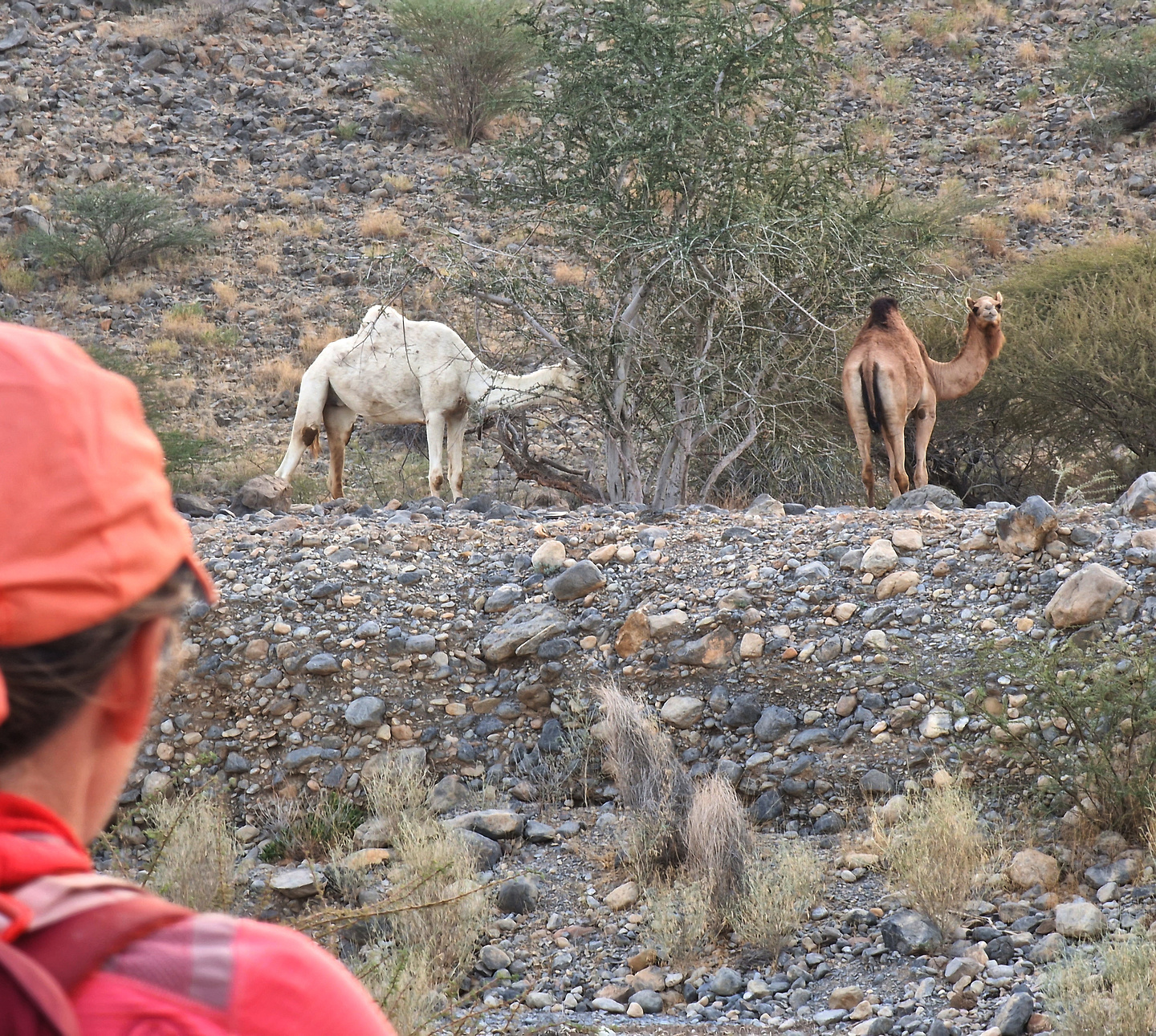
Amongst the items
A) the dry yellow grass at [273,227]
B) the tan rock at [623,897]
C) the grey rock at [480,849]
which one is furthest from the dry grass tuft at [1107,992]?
the dry yellow grass at [273,227]

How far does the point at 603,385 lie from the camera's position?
28.8ft

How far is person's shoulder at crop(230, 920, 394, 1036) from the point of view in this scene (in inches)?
27.8

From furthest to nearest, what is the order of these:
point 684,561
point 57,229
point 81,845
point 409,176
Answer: point 409,176 → point 57,229 → point 684,561 → point 81,845

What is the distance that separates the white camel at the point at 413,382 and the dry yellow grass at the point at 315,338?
824cm

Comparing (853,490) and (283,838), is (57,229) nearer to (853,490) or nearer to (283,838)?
(853,490)

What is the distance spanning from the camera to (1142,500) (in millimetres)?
5699

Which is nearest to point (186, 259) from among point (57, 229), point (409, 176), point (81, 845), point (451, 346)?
point (57, 229)

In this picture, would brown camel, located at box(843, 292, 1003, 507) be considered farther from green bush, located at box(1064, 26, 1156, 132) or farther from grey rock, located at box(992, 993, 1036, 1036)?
green bush, located at box(1064, 26, 1156, 132)

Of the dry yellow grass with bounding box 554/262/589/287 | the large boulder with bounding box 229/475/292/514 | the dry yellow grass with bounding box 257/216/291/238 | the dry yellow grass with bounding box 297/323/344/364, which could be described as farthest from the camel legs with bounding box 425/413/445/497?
the dry yellow grass with bounding box 257/216/291/238

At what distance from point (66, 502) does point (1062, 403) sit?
11.1m

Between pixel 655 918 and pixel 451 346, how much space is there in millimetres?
6790

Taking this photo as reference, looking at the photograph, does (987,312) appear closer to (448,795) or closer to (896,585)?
(896,585)

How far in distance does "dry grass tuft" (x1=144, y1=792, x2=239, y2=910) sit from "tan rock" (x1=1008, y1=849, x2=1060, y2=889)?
266 centimetres

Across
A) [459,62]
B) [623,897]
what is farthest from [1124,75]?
[623,897]
